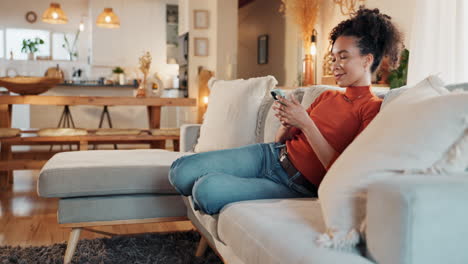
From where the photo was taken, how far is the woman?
1675 mm

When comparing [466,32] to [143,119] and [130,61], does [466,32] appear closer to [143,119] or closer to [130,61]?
[143,119]

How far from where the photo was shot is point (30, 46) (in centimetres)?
966

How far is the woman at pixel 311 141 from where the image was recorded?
1675 millimetres

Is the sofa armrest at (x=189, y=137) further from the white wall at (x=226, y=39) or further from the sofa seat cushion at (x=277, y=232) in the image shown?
the white wall at (x=226, y=39)

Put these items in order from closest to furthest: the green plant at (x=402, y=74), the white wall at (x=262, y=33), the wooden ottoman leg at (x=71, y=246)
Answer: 1. the wooden ottoman leg at (x=71, y=246)
2. the green plant at (x=402, y=74)
3. the white wall at (x=262, y=33)

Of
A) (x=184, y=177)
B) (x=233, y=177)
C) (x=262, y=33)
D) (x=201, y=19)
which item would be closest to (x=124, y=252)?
(x=184, y=177)

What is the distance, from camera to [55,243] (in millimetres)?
2629

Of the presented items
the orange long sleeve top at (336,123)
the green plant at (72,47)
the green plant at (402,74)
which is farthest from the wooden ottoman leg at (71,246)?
the green plant at (72,47)

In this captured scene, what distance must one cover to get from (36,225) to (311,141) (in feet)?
6.95

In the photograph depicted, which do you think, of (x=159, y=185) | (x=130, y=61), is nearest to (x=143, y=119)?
(x=130, y=61)

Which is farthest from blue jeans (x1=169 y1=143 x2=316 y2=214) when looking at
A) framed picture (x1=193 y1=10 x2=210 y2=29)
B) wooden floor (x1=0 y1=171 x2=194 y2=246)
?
framed picture (x1=193 y1=10 x2=210 y2=29)

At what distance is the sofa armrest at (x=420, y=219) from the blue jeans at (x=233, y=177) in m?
0.72

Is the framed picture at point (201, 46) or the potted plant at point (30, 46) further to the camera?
the potted plant at point (30, 46)

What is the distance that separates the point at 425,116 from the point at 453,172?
0.46ft
